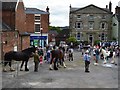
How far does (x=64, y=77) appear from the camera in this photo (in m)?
21.7

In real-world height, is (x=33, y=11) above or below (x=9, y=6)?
above

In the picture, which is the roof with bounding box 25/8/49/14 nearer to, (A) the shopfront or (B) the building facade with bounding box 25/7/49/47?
(B) the building facade with bounding box 25/7/49/47

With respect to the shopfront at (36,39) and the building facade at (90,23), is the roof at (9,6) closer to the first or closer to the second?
the shopfront at (36,39)

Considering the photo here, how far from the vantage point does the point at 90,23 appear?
84.1m

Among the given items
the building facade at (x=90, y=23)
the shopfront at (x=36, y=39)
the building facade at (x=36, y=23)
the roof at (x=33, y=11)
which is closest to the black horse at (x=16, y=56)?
the shopfront at (x=36, y=39)

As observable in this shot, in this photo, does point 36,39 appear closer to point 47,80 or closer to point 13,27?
point 13,27

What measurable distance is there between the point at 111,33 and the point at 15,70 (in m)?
61.7

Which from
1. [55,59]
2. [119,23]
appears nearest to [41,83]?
[55,59]

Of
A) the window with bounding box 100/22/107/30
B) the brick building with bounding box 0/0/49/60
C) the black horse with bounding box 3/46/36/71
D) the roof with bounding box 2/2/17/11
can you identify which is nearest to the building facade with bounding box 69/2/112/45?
the window with bounding box 100/22/107/30

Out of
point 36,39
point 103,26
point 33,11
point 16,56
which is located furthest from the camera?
point 103,26

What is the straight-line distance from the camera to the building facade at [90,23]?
273ft

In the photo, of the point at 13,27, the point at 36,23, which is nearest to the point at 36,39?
the point at 36,23

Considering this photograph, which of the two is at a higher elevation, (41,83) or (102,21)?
(102,21)

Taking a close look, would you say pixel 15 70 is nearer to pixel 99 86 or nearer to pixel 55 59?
pixel 55 59
